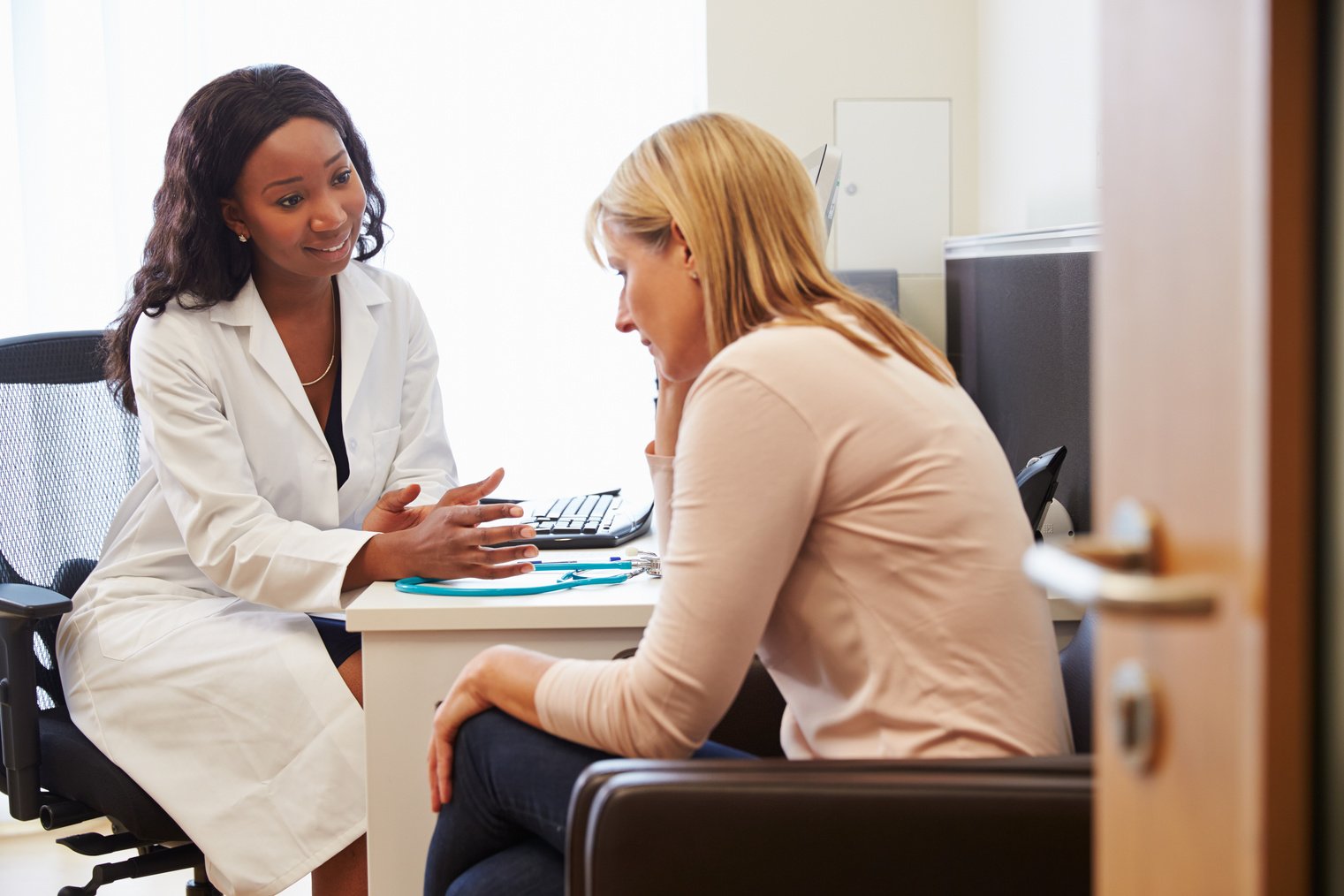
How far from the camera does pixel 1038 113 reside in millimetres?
2184

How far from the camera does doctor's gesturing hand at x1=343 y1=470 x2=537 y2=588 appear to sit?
57.9 inches

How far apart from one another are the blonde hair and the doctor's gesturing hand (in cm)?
43

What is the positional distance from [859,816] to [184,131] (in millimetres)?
1439

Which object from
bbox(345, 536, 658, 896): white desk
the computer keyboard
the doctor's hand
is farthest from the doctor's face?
bbox(345, 536, 658, 896): white desk

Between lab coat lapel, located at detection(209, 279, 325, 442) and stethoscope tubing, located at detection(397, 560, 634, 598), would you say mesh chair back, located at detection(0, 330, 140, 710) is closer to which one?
lab coat lapel, located at detection(209, 279, 325, 442)

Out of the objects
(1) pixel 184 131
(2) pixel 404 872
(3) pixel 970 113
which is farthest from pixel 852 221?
(2) pixel 404 872

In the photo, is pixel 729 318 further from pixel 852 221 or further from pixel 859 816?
pixel 852 221

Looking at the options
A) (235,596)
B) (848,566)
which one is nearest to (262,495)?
(235,596)

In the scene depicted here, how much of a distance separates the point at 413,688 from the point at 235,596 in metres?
0.56

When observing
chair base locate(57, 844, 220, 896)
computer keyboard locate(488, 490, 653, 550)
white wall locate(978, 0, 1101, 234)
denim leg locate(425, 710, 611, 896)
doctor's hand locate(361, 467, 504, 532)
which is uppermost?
white wall locate(978, 0, 1101, 234)

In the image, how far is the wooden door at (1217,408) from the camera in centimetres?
41

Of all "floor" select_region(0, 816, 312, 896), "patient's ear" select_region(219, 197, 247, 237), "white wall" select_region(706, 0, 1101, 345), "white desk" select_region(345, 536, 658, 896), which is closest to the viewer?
"white desk" select_region(345, 536, 658, 896)

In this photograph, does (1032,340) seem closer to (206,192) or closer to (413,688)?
(413,688)

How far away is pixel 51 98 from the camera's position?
263 cm
